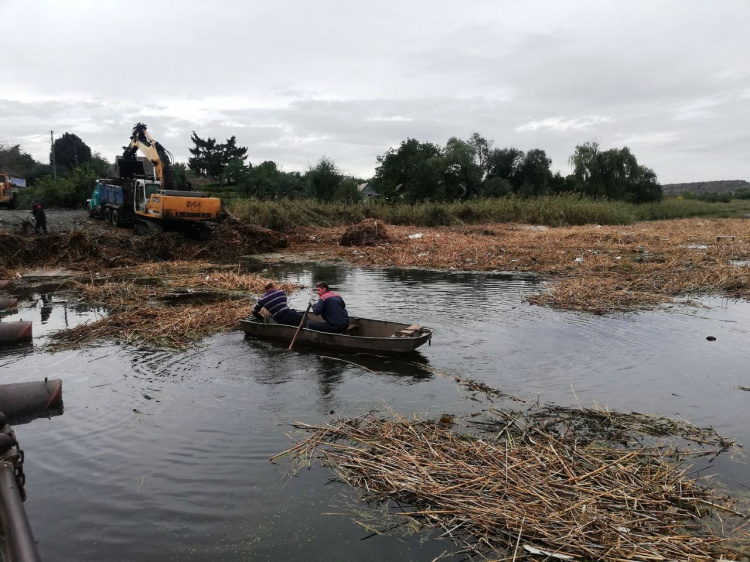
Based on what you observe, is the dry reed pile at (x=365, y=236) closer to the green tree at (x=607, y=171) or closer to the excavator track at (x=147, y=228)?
the excavator track at (x=147, y=228)

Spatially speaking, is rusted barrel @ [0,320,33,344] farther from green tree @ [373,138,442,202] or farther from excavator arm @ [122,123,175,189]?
green tree @ [373,138,442,202]

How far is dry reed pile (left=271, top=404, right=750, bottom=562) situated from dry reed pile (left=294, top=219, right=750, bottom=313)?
7.70 meters

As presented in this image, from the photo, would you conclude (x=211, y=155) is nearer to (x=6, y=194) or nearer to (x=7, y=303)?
(x=6, y=194)

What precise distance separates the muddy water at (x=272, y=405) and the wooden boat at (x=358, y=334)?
8.2 inches

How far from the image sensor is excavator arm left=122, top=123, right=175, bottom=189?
23859 mm

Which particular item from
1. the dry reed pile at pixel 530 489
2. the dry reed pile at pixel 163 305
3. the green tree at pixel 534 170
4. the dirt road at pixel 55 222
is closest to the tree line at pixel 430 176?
the green tree at pixel 534 170

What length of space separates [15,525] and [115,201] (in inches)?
970

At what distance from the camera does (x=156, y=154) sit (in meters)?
23.9

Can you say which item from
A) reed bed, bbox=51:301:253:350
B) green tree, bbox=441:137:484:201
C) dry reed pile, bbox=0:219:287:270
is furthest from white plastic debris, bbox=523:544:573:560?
green tree, bbox=441:137:484:201

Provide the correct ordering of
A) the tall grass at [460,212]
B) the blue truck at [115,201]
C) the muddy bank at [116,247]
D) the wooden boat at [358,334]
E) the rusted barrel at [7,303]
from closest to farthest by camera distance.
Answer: the wooden boat at [358,334]
the rusted barrel at [7,303]
the muddy bank at [116,247]
the blue truck at [115,201]
the tall grass at [460,212]

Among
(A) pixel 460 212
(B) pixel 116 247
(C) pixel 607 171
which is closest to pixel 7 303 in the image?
(B) pixel 116 247

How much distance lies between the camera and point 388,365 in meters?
8.55

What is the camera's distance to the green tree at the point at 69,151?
72.5 meters

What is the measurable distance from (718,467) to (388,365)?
456cm
